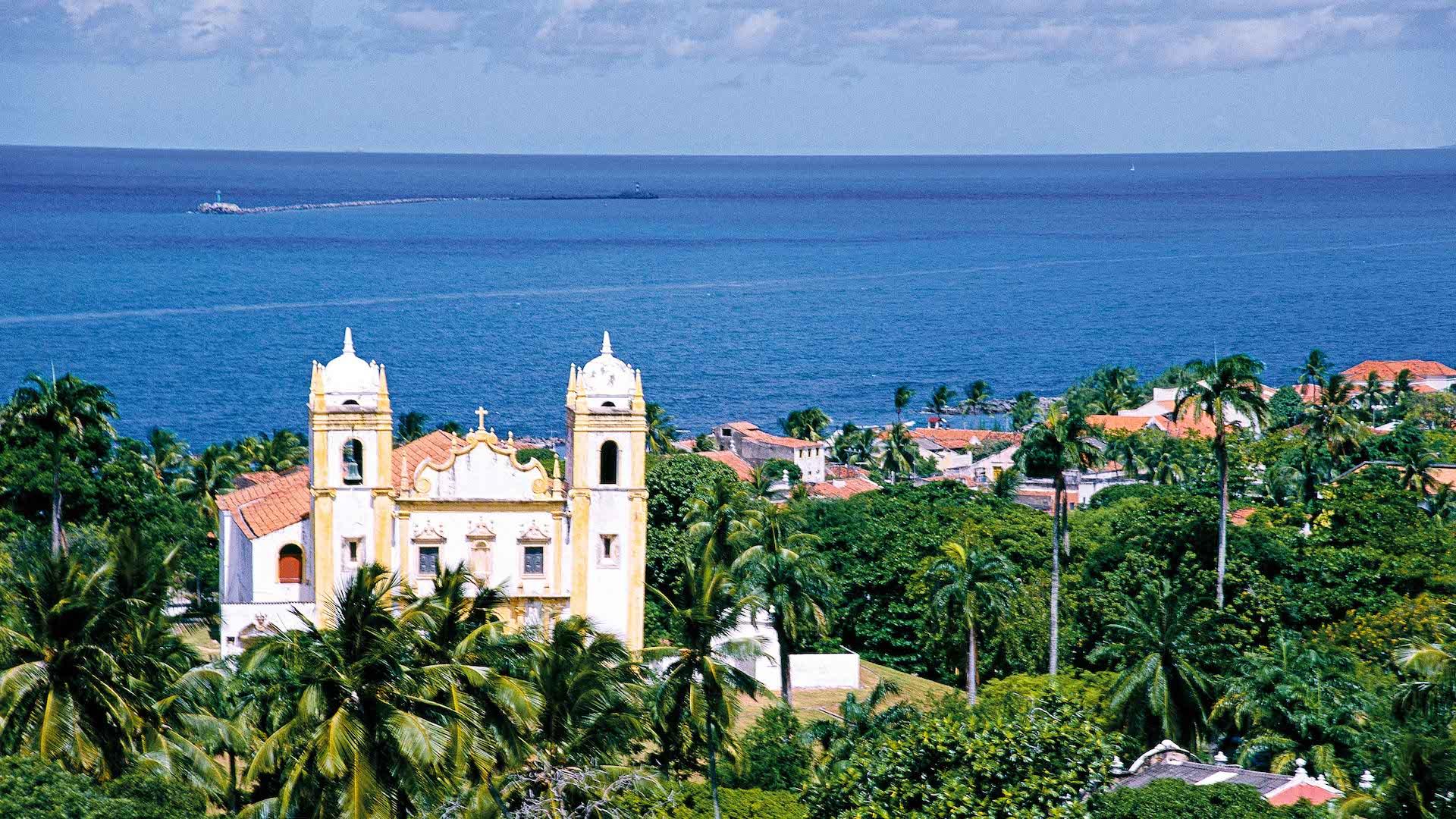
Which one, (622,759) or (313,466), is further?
(313,466)

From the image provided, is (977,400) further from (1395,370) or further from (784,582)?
(784,582)

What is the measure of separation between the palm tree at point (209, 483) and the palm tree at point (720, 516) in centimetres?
1744

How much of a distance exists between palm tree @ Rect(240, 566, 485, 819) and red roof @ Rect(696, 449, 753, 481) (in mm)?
43634

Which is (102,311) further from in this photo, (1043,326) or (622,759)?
(622,759)

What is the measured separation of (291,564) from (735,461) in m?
39.1

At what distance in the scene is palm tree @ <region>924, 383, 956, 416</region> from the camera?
409 feet

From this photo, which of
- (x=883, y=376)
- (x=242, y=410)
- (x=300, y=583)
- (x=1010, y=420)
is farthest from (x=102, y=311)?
(x=300, y=583)

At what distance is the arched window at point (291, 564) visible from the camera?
52.8 m

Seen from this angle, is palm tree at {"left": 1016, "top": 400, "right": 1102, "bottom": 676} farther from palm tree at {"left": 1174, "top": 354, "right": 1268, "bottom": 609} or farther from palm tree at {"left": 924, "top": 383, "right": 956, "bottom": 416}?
palm tree at {"left": 924, "top": 383, "right": 956, "bottom": 416}

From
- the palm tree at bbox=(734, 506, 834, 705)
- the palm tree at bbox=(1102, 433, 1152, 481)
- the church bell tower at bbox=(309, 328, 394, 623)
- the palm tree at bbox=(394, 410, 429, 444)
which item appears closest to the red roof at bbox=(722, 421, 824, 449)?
the palm tree at bbox=(1102, 433, 1152, 481)

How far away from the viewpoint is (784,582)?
50.0 metres

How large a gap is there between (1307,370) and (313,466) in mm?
73169

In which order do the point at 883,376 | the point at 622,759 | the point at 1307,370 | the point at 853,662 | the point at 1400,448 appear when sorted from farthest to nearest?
1. the point at 883,376
2. the point at 1307,370
3. the point at 1400,448
4. the point at 853,662
5. the point at 622,759

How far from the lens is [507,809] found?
32.2 meters
